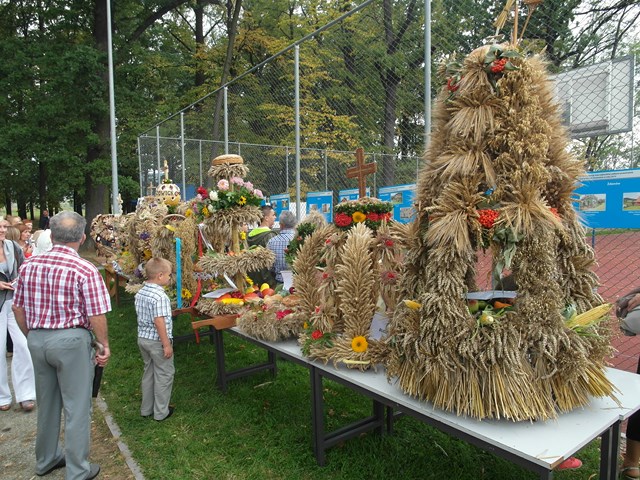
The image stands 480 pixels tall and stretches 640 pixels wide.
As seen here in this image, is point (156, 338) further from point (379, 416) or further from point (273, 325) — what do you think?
point (379, 416)

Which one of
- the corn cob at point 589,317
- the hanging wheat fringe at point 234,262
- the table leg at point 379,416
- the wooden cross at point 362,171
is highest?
the wooden cross at point 362,171

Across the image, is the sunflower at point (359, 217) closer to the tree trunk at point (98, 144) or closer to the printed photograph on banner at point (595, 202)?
the printed photograph on banner at point (595, 202)

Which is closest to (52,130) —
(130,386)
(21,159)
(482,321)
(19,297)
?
(21,159)

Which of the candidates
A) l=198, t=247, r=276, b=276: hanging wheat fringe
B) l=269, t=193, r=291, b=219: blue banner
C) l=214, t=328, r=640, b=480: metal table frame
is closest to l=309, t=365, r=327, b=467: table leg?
l=214, t=328, r=640, b=480: metal table frame

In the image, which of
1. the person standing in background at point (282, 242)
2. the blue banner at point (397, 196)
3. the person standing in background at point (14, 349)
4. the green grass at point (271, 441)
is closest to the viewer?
the green grass at point (271, 441)

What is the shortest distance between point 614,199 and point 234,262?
3264mm

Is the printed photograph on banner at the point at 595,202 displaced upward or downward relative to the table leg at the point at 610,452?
upward

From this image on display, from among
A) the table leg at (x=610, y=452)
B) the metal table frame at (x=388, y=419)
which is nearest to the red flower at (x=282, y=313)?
the metal table frame at (x=388, y=419)

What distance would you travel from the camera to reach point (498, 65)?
6.77 feet

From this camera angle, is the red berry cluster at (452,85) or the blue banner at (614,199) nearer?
the red berry cluster at (452,85)

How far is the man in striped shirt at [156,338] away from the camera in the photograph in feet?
12.5

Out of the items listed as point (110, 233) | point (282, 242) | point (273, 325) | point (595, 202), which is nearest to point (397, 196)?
point (282, 242)

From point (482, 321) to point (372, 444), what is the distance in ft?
6.05

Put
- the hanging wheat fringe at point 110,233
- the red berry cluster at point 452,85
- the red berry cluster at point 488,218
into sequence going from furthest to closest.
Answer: the hanging wheat fringe at point 110,233, the red berry cluster at point 452,85, the red berry cluster at point 488,218
